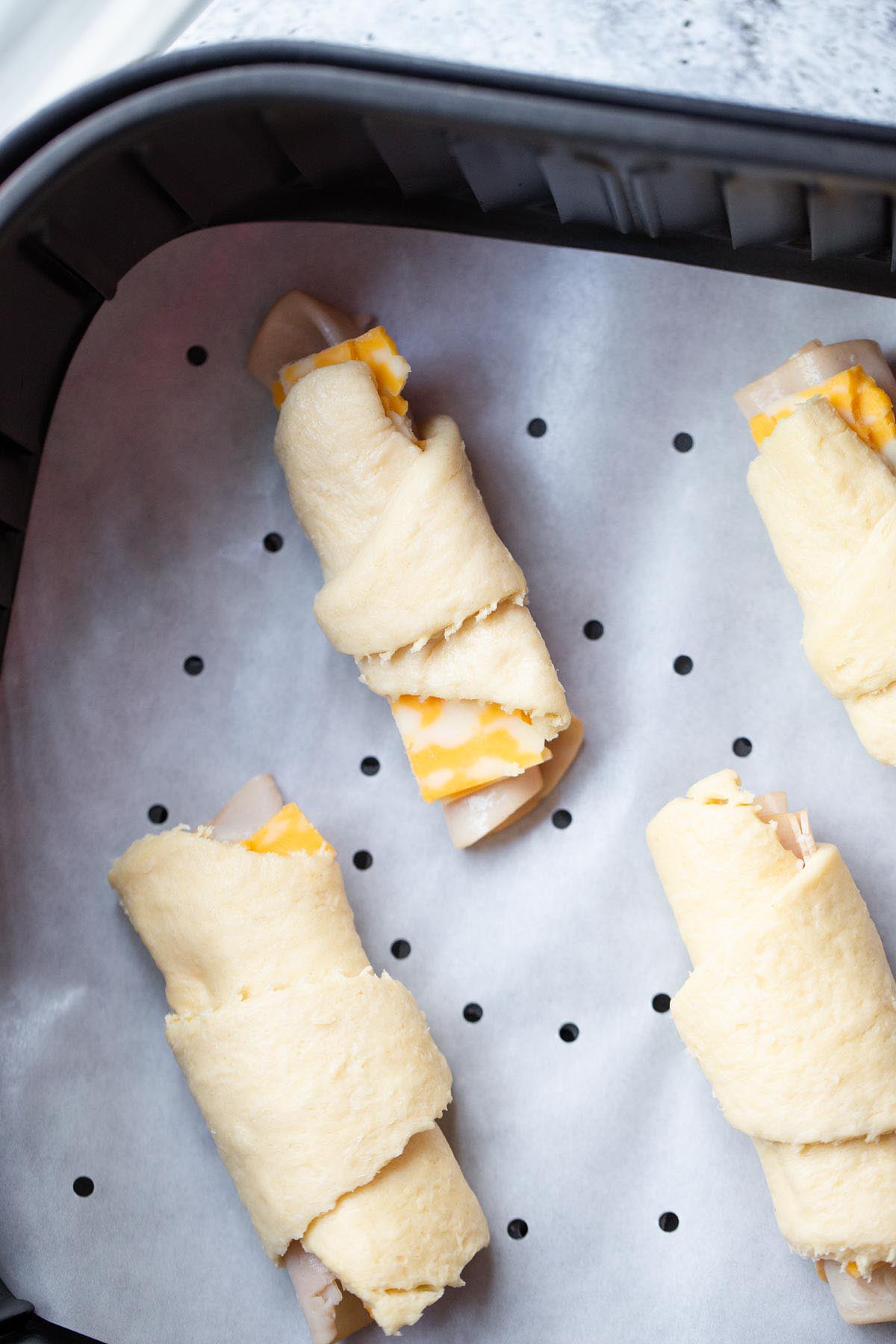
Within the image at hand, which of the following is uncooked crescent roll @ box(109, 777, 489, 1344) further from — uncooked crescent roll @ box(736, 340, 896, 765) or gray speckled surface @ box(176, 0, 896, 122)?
gray speckled surface @ box(176, 0, 896, 122)

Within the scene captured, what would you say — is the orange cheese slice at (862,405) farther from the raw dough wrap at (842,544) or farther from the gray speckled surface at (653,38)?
the gray speckled surface at (653,38)

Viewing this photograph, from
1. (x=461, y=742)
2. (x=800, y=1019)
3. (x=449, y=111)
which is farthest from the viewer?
(x=461, y=742)

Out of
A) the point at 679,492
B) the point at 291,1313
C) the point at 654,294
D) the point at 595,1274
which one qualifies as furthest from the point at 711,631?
the point at 291,1313

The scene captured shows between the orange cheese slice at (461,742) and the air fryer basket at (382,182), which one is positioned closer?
the air fryer basket at (382,182)

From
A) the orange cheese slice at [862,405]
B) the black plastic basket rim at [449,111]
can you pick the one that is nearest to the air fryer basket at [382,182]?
the black plastic basket rim at [449,111]

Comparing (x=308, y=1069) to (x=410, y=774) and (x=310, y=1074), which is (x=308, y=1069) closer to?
(x=310, y=1074)

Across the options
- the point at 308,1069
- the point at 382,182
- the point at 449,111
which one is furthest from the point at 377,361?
the point at 308,1069
